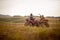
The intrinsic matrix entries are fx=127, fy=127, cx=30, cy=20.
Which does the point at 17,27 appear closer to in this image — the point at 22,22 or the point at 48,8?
the point at 22,22

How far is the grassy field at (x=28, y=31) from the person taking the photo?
7.54 feet

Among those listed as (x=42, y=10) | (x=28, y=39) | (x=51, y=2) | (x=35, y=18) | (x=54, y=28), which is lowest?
(x=28, y=39)

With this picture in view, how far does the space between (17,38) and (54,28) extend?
700 mm

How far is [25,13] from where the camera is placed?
2.39 meters

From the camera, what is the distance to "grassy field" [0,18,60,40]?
2299 millimetres

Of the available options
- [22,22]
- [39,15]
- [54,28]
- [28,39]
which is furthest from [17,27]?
[54,28]

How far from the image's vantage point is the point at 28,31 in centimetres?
231

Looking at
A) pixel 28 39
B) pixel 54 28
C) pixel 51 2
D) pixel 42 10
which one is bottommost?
pixel 28 39

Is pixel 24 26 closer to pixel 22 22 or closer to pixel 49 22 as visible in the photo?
pixel 22 22

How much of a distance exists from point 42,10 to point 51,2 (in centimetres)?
23

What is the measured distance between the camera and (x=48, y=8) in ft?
7.84

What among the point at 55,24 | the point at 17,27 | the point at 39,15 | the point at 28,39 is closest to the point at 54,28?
the point at 55,24

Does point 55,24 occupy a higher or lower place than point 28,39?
higher

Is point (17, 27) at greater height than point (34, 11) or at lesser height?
lesser
